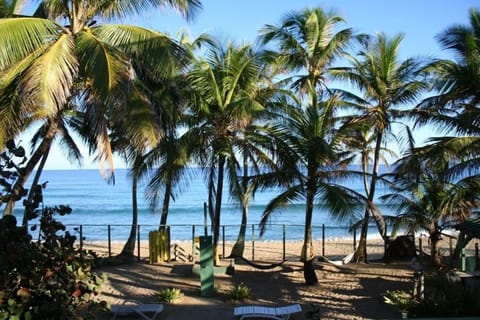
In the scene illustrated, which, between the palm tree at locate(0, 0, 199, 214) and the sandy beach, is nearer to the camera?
the palm tree at locate(0, 0, 199, 214)

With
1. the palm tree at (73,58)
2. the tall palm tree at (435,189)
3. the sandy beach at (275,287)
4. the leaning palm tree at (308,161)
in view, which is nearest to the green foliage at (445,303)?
the sandy beach at (275,287)

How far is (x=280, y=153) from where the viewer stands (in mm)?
11883

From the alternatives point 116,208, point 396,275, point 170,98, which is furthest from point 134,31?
point 116,208

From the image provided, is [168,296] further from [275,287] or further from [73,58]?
[73,58]

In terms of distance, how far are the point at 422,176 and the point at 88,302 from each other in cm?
1185

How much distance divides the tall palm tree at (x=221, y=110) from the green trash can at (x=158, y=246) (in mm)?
1889

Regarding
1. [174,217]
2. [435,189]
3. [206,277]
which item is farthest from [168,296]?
[174,217]

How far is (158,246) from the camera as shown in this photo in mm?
14805

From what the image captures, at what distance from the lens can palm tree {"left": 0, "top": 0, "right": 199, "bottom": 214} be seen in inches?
330

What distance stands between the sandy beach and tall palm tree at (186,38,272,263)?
5.84 feet

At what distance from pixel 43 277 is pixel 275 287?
31.9 ft

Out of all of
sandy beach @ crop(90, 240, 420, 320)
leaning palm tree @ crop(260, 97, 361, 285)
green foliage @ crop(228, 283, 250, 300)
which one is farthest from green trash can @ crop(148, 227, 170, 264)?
green foliage @ crop(228, 283, 250, 300)

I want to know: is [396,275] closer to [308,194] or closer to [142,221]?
[308,194]

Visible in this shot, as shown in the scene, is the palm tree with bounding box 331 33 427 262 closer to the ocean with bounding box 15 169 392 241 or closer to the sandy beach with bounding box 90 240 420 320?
the sandy beach with bounding box 90 240 420 320
